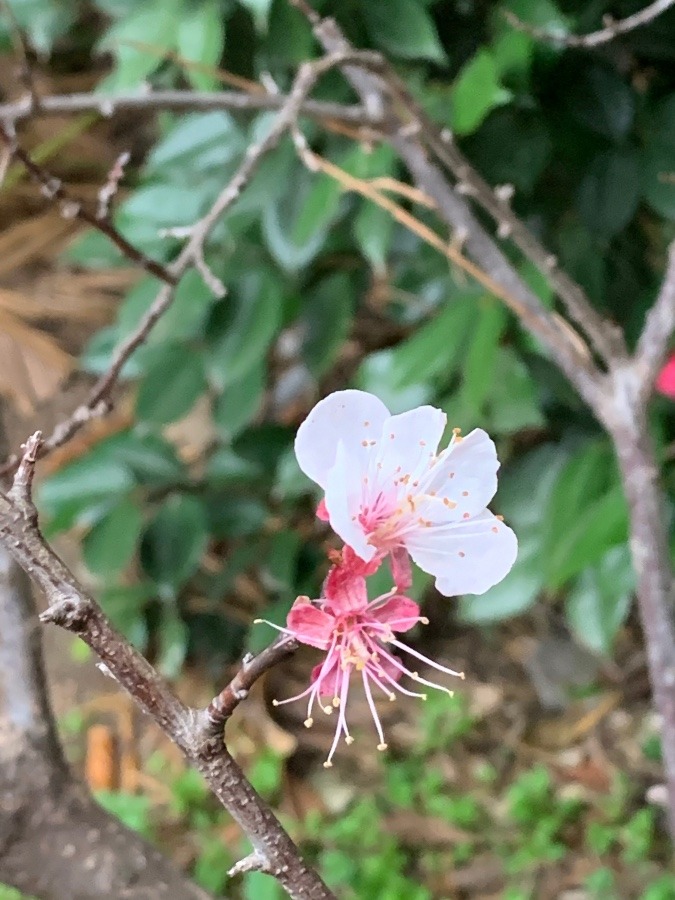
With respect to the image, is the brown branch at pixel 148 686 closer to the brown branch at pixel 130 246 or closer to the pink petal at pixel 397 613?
the pink petal at pixel 397 613

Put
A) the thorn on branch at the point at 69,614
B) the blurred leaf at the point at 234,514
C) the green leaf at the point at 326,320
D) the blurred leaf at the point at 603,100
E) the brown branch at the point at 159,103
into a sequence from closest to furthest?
the thorn on branch at the point at 69,614, the brown branch at the point at 159,103, the blurred leaf at the point at 603,100, the green leaf at the point at 326,320, the blurred leaf at the point at 234,514

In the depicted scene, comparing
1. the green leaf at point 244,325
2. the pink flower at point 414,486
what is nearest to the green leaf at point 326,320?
the green leaf at point 244,325

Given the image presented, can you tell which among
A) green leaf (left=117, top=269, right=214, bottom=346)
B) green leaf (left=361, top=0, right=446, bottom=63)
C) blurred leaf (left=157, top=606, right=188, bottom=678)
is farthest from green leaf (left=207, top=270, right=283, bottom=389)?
blurred leaf (left=157, top=606, right=188, bottom=678)

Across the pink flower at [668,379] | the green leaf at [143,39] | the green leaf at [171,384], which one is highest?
the green leaf at [143,39]

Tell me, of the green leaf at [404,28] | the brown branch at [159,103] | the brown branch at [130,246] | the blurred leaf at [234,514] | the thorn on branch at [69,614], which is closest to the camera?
the thorn on branch at [69,614]

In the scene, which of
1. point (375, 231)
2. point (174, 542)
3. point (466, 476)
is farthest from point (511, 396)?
point (466, 476)

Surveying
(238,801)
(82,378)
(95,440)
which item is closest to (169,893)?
(238,801)

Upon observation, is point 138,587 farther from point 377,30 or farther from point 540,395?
point 377,30
